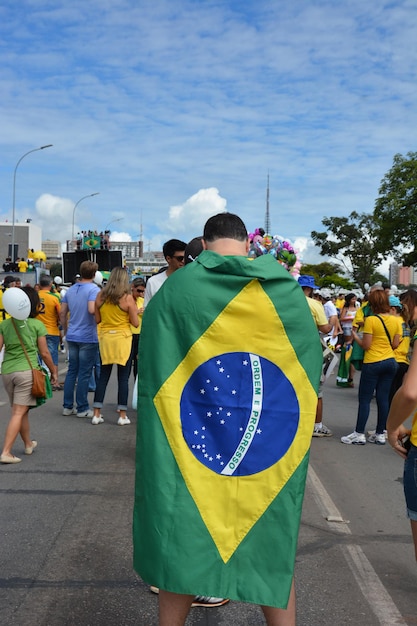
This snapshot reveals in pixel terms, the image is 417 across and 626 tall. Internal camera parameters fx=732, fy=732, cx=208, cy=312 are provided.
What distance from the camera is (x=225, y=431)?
8.84 ft

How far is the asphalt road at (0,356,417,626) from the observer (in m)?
3.82

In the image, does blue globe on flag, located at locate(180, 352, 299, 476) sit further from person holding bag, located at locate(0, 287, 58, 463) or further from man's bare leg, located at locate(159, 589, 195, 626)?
person holding bag, located at locate(0, 287, 58, 463)

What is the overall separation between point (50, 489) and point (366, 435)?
444 centimetres

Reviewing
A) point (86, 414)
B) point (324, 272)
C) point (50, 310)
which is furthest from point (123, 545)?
point (324, 272)

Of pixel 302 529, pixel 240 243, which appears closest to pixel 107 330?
pixel 302 529

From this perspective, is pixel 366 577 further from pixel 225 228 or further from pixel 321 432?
pixel 321 432

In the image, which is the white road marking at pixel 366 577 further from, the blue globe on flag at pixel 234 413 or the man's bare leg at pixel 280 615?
the blue globe on flag at pixel 234 413

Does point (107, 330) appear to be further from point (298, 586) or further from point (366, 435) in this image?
point (298, 586)

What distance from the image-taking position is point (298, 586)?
164 inches

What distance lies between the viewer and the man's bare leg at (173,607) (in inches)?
104

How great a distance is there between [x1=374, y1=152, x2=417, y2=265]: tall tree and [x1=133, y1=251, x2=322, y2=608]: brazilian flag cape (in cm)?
3746

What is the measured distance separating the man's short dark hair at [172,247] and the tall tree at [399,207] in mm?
34311

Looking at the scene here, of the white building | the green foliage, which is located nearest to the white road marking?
the green foliage

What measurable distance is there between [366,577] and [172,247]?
300 cm
